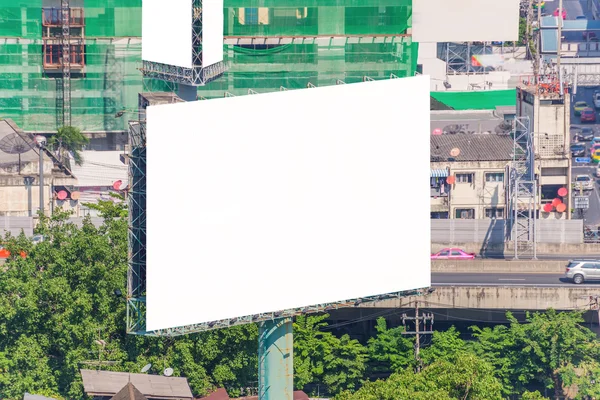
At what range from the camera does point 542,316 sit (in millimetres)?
60219

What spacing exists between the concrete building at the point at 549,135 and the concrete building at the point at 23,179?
28055 millimetres

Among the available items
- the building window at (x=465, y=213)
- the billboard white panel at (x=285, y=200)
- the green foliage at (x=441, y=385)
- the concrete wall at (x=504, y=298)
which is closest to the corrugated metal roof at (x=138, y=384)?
the green foliage at (x=441, y=385)

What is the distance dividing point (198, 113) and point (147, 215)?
341 centimetres

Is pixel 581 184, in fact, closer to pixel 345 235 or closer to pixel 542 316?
pixel 542 316

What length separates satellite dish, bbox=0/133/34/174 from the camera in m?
83.6

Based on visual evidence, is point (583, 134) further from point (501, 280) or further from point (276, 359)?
point (276, 359)

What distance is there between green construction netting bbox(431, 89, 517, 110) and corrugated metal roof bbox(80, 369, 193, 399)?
66625 mm

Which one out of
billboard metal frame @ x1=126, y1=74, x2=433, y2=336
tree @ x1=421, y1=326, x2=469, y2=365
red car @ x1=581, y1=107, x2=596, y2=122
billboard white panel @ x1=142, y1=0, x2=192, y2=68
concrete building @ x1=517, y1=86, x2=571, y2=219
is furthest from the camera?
red car @ x1=581, y1=107, x2=596, y2=122

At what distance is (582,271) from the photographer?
68.6 metres

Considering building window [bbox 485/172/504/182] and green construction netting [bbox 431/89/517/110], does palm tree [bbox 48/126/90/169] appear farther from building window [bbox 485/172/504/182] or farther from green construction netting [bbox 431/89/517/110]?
green construction netting [bbox 431/89/517/110]

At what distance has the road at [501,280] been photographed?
66938mm

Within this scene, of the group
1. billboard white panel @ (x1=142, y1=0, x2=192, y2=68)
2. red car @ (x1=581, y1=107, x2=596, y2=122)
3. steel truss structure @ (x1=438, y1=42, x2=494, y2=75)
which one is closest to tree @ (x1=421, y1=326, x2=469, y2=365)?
billboard white panel @ (x1=142, y1=0, x2=192, y2=68)

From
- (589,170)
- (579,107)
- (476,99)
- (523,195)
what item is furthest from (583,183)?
(579,107)

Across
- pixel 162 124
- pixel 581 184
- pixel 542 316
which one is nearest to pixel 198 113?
pixel 162 124
